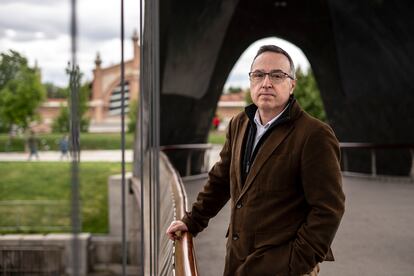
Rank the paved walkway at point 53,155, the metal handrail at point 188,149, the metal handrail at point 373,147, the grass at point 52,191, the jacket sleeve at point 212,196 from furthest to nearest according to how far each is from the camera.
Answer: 1. the paved walkway at point 53,155
2. the grass at point 52,191
3. the metal handrail at point 188,149
4. the metal handrail at point 373,147
5. the jacket sleeve at point 212,196

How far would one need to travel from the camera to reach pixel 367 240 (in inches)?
166

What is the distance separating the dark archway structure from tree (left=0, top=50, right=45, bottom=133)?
2062 centimetres

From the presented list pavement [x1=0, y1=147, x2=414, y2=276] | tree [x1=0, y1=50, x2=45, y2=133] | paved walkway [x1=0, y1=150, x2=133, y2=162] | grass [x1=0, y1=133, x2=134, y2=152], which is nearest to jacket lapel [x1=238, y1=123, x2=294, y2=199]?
pavement [x1=0, y1=147, x2=414, y2=276]

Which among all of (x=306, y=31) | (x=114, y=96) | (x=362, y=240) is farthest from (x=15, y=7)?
(x=362, y=240)

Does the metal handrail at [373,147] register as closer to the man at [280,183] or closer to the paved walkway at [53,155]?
the man at [280,183]

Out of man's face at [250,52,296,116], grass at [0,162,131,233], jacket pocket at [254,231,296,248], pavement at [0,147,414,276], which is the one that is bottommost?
grass at [0,162,131,233]

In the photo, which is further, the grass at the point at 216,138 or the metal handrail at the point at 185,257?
the grass at the point at 216,138

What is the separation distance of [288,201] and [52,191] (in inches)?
862

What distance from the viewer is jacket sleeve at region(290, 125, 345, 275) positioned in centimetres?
150

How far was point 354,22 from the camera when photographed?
8.73m

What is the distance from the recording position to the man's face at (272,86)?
1609 mm

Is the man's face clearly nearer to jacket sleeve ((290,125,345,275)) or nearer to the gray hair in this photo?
the gray hair

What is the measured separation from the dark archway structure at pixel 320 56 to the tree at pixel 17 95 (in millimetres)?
20618

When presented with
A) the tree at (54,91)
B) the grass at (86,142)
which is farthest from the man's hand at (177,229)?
the tree at (54,91)
